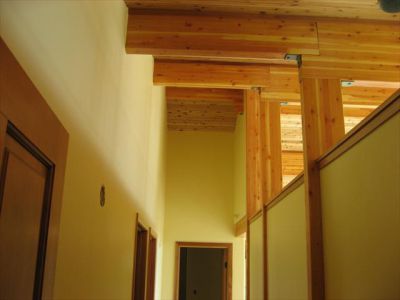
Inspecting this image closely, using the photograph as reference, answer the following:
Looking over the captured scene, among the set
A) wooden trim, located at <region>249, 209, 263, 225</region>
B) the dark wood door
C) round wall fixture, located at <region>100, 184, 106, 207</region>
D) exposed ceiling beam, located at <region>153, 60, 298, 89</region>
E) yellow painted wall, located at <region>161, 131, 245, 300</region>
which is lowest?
the dark wood door

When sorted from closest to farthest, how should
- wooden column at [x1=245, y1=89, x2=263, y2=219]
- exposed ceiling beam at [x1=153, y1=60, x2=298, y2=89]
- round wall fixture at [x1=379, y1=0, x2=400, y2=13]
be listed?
round wall fixture at [x1=379, y1=0, x2=400, y2=13] < exposed ceiling beam at [x1=153, y1=60, x2=298, y2=89] < wooden column at [x1=245, y1=89, x2=263, y2=219]

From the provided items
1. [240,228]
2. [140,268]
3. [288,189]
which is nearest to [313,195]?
[288,189]

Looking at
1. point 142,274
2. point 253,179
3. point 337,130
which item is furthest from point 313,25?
point 142,274

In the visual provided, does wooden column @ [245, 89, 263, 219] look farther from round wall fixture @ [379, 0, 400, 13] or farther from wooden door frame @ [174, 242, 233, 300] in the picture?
round wall fixture @ [379, 0, 400, 13]

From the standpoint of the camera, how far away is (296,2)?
10.8 feet

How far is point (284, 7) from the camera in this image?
337 cm

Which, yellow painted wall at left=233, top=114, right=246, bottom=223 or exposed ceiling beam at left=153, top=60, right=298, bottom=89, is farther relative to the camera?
yellow painted wall at left=233, top=114, right=246, bottom=223

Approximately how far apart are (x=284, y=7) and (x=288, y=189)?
143 centimetres

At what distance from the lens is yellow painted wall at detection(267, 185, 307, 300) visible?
2.88 m

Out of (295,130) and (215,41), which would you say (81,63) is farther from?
(295,130)

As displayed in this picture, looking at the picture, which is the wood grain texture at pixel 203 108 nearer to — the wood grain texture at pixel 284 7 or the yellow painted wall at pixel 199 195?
the yellow painted wall at pixel 199 195

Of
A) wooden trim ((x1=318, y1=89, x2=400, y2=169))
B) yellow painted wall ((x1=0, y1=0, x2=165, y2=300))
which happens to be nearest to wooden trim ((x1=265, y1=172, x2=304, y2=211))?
wooden trim ((x1=318, y1=89, x2=400, y2=169))

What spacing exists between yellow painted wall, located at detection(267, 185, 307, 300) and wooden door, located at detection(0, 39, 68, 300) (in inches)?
73.0

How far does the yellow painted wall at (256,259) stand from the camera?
4.27m
